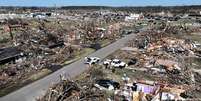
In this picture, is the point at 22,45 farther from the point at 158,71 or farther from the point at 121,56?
the point at 158,71

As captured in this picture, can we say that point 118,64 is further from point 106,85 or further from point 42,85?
point 42,85

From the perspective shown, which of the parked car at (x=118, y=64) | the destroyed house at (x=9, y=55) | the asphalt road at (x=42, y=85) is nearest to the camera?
the asphalt road at (x=42, y=85)

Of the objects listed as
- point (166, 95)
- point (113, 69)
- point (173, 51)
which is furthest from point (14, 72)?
point (173, 51)

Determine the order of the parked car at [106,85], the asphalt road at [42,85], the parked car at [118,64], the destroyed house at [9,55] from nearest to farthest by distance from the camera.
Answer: the asphalt road at [42,85] → the parked car at [106,85] → the destroyed house at [9,55] → the parked car at [118,64]

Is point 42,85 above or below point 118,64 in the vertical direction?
above

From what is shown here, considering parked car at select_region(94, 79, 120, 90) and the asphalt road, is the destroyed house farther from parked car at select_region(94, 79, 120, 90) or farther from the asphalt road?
parked car at select_region(94, 79, 120, 90)

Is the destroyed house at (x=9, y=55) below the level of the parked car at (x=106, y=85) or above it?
below

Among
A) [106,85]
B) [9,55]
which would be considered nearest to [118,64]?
[106,85]

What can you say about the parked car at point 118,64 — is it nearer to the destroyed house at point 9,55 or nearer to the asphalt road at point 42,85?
the asphalt road at point 42,85

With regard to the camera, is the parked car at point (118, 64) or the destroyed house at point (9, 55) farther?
the parked car at point (118, 64)

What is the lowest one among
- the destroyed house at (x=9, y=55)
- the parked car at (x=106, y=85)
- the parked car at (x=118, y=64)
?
the parked car at (x=118, y=64)

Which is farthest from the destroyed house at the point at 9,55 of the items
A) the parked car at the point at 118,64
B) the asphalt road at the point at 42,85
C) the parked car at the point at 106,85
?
the parked car at the point at 106,85
